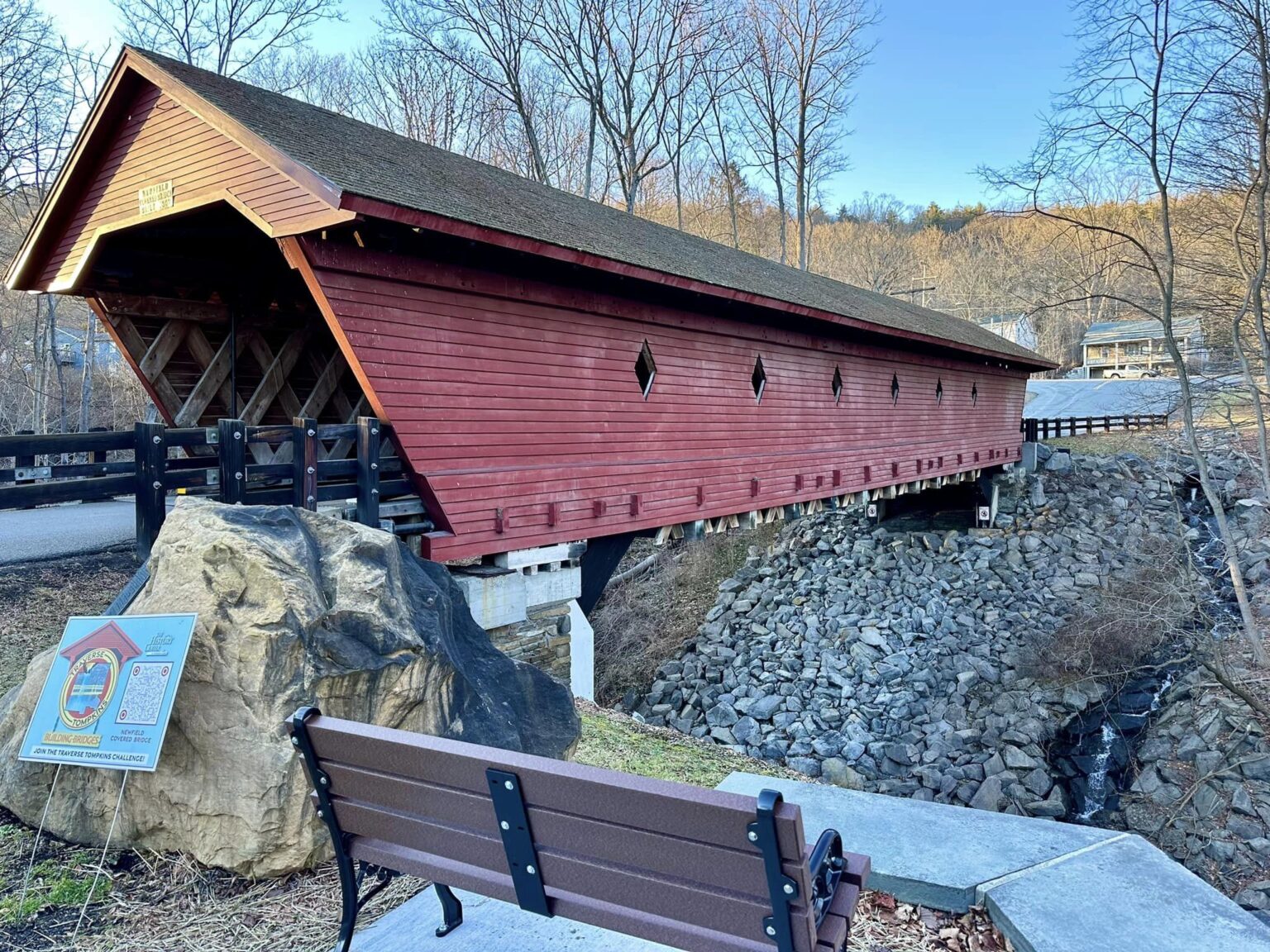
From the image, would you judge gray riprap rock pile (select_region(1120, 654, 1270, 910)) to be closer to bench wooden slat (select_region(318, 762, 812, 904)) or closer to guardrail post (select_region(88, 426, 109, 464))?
bench wooden slat (select_region(318, 762, 812, 904))

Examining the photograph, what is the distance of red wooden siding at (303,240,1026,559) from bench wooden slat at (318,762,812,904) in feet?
13.6

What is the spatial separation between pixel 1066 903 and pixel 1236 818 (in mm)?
7159

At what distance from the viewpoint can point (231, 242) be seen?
8.77 meters

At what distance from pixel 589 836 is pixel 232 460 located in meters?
4.41

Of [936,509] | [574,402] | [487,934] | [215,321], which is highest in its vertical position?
[215,321]

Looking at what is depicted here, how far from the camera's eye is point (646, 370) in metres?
8.84

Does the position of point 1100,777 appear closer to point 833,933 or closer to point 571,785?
point 833,933

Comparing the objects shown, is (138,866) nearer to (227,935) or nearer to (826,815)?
(227,935)

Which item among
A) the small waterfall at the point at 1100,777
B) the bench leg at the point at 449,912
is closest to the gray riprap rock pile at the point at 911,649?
the small waterfall at the point at 1100,777

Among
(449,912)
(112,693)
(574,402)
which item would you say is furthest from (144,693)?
(574,402)

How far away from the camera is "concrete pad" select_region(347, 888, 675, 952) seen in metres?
2.66

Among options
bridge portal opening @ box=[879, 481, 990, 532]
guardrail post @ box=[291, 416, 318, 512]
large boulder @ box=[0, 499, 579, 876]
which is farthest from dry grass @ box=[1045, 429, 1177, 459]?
large boulder @ box=[0, 499, 579, 876]

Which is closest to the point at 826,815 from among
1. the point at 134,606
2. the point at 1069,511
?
the point at 134,606

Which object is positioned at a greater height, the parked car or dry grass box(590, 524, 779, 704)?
the parked car
